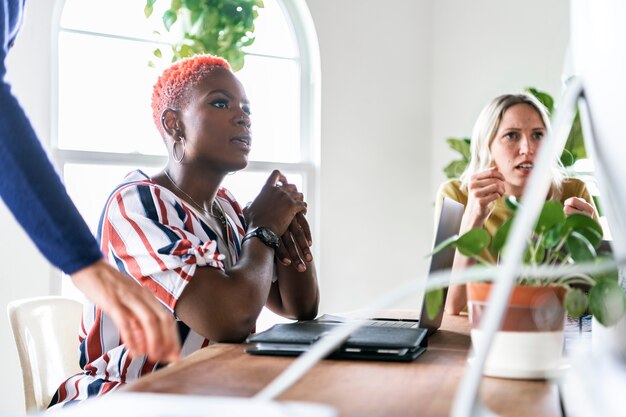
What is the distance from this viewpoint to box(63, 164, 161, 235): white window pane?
10.2 ft

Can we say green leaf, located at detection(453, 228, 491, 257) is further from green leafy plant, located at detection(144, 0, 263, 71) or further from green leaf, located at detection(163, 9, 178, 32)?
green leaf, located at detection(163, 9, 178, 32)

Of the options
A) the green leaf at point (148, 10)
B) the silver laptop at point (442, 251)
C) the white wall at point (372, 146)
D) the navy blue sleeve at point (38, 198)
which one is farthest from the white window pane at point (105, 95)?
the navy blue sleeve at point (38, 198)

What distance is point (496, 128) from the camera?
2469mm

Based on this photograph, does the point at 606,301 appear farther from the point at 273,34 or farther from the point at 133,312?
the point at 273,34

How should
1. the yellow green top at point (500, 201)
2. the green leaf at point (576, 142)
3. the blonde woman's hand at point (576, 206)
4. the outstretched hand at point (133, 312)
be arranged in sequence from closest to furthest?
the outstretched hand at point (133, 312), the blonde woman's hand at point (576, 206), the yellow green top at point (500, 201), the green leaf at point (576, 142)

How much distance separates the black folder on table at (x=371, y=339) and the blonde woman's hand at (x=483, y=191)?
416mm

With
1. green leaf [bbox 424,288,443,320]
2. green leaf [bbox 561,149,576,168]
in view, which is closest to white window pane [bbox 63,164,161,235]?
green leaf [bbox 561,149,576,168]

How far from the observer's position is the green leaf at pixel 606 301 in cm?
68

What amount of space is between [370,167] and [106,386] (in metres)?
2.65

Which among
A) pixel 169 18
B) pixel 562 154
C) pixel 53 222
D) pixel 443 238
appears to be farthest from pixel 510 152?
pixel 53 222

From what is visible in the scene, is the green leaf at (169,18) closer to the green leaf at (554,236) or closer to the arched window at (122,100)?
the arched window at (122,100)

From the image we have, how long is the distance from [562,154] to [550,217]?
6.71 ft

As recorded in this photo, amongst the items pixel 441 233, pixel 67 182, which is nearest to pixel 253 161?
pixel 67 182

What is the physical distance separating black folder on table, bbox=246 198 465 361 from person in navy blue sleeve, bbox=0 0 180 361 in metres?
0.35
